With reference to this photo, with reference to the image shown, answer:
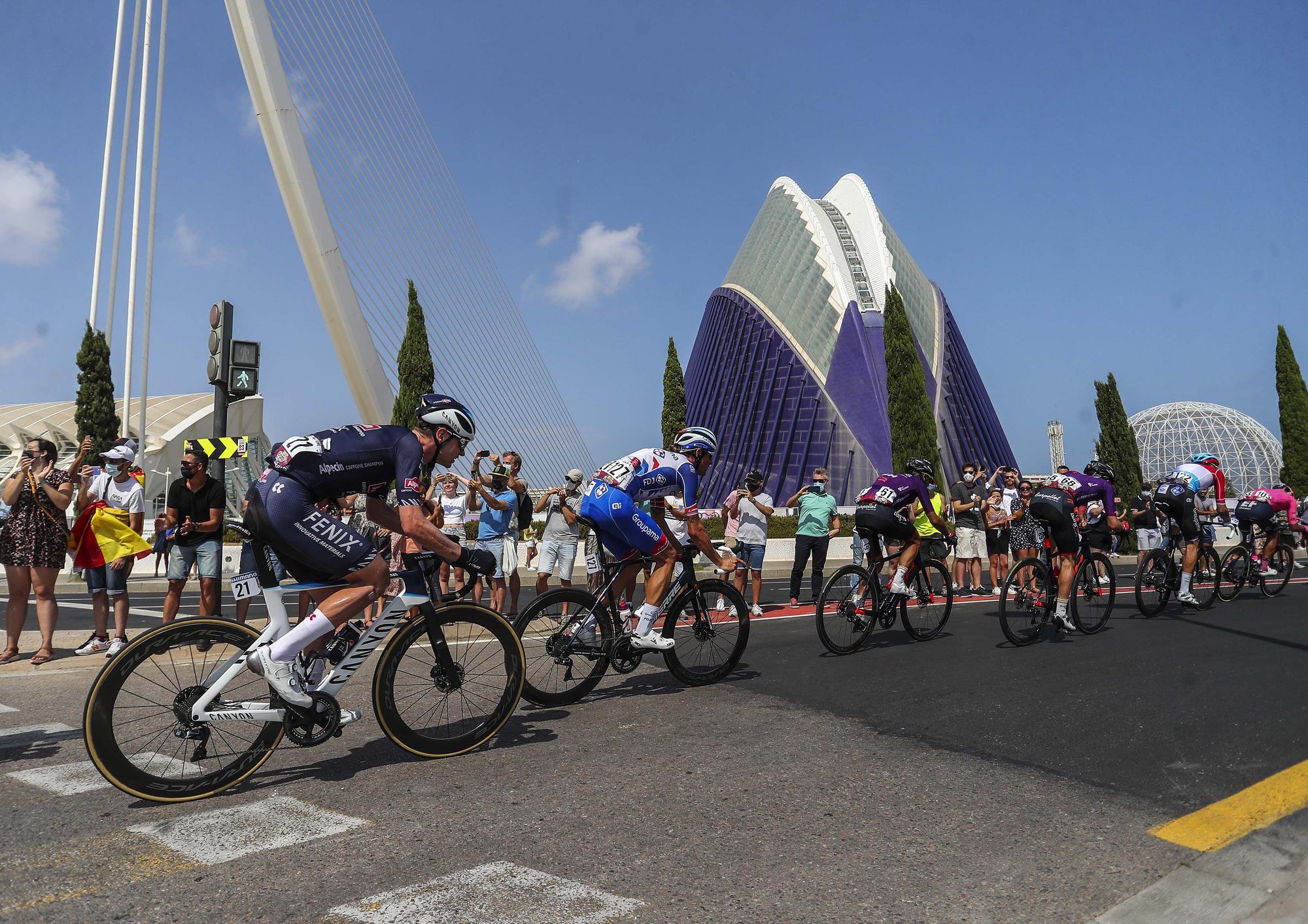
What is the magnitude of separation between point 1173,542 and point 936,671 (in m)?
5.51

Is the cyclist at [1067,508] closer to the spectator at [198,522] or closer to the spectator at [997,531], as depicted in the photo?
the spectator at [997,531]

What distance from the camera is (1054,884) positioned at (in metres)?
2.80

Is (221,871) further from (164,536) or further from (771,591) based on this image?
(771,591)

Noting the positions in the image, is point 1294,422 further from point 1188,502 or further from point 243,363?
point 243,363

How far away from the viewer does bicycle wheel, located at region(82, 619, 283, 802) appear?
11.8 feet

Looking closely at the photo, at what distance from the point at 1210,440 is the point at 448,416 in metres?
97.2

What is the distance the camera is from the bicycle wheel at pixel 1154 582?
32.6 feet

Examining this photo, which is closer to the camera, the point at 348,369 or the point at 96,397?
the point at 348,369

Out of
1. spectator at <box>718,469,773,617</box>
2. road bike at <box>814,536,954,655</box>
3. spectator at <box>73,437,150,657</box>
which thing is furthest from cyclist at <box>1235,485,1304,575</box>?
spectator at <box>73,437,150,657</box>

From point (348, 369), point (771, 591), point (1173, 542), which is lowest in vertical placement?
point (771, 591)

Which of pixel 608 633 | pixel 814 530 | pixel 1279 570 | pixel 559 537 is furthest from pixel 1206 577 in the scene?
pixel 608 633

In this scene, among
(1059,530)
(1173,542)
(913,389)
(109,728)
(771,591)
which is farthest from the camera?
(913,389)

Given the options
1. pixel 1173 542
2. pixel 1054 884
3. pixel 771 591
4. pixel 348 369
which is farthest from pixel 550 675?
pixel 348 369

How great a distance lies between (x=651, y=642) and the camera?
584cm
